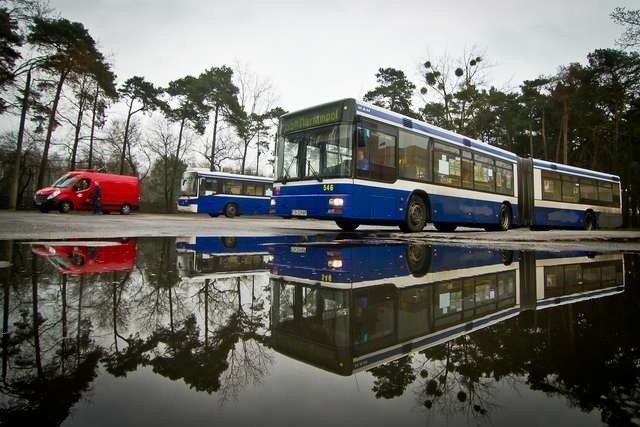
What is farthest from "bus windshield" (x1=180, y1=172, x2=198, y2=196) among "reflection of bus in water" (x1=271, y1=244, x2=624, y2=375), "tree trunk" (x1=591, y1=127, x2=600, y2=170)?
"tree trunk" (x1=591, y1=127, x2=600, y2=170)

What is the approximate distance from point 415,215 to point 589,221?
12.5m

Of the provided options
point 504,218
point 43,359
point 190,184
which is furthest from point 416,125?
point 190,184

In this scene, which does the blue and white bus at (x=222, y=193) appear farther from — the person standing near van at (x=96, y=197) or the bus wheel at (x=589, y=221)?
the bus wheel at (x=589, y=221)

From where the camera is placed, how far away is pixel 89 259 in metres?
3.31

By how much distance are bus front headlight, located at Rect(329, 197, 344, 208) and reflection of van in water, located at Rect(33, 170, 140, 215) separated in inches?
730

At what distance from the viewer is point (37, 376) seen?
99cm

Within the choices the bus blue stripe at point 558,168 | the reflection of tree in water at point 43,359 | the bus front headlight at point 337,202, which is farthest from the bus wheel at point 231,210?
the reflection of tree in water at point 43,359

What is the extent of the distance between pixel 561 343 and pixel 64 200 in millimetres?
24210

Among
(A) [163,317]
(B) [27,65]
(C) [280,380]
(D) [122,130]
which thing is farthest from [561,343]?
(D) [122,130]

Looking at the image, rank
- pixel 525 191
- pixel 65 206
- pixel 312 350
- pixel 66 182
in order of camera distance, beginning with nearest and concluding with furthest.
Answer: pixel 312 350
pixel 525 191
pixel 65 206
pixel 66 182

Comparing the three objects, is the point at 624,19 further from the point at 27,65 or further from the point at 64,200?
the point at 27,65

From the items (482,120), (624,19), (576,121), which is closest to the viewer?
(624,19)

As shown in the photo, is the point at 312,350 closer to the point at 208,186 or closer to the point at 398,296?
the point at 398,296

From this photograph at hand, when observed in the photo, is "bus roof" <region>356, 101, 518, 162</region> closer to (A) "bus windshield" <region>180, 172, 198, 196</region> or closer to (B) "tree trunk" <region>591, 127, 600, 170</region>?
(A) "bus windshield" <region>180, 172, 198, 196</region>
